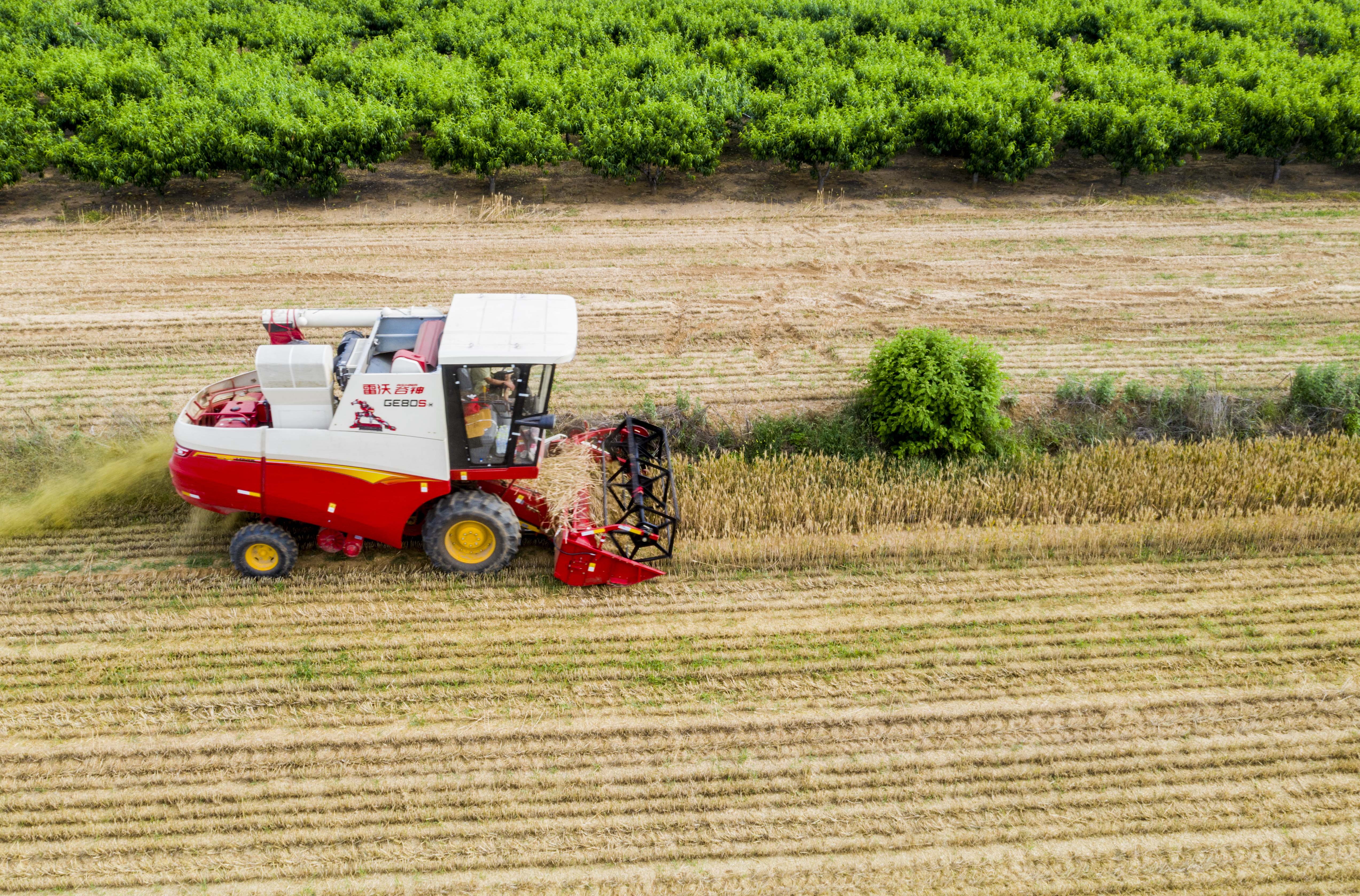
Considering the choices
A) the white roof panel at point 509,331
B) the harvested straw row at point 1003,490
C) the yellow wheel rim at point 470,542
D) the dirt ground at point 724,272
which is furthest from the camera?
the dirt ground at point 724,272

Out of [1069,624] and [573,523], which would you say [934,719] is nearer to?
[1069,624]

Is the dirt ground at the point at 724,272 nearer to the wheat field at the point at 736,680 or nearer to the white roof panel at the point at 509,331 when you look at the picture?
the wheat field at the point at 736,680

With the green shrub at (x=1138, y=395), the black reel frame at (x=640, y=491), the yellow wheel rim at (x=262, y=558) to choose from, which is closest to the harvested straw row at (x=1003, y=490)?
the black reel frame at (x=640, y=491)

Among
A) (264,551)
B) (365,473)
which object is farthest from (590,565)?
(264,551)

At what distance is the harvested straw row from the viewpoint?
37.1 ft

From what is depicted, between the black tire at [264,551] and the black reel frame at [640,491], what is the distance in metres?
3.46

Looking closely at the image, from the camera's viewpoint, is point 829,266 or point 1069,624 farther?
point 829,266

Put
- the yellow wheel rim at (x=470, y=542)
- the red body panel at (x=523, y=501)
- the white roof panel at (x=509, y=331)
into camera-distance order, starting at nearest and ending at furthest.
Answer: the white roof panel at (x=509, y=331)
the yellow wheel rim at (x=470, y=542)
the red body panel at (x=523, y=501)

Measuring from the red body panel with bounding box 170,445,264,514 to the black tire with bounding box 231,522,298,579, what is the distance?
266mm

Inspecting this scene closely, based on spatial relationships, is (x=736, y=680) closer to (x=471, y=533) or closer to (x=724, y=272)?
(x=471, y=533)

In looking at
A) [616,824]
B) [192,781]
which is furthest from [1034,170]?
[192,781]

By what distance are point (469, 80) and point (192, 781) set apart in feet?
62.4

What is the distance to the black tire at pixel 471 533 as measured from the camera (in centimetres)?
990

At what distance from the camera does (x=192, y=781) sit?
8.10 m
